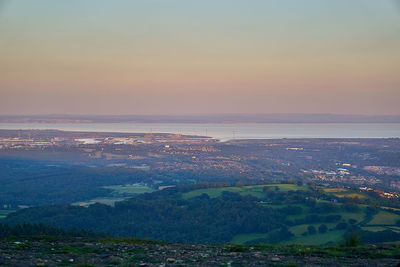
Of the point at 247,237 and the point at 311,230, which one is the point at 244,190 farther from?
the point at 311,230

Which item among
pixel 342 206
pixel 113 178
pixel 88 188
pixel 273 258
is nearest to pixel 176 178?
pixel 113 178

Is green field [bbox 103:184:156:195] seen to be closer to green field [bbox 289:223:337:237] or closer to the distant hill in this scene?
the distant hill

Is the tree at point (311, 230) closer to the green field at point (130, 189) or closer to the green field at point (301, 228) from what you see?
the green field at point (301, 228)

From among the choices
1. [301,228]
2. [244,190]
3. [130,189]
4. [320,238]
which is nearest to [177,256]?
[320,238]

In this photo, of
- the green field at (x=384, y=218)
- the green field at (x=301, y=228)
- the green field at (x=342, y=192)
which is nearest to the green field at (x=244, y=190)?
the green field at (x=342, y=192)

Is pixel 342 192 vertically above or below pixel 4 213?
above

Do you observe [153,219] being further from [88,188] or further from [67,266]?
[67,266]
